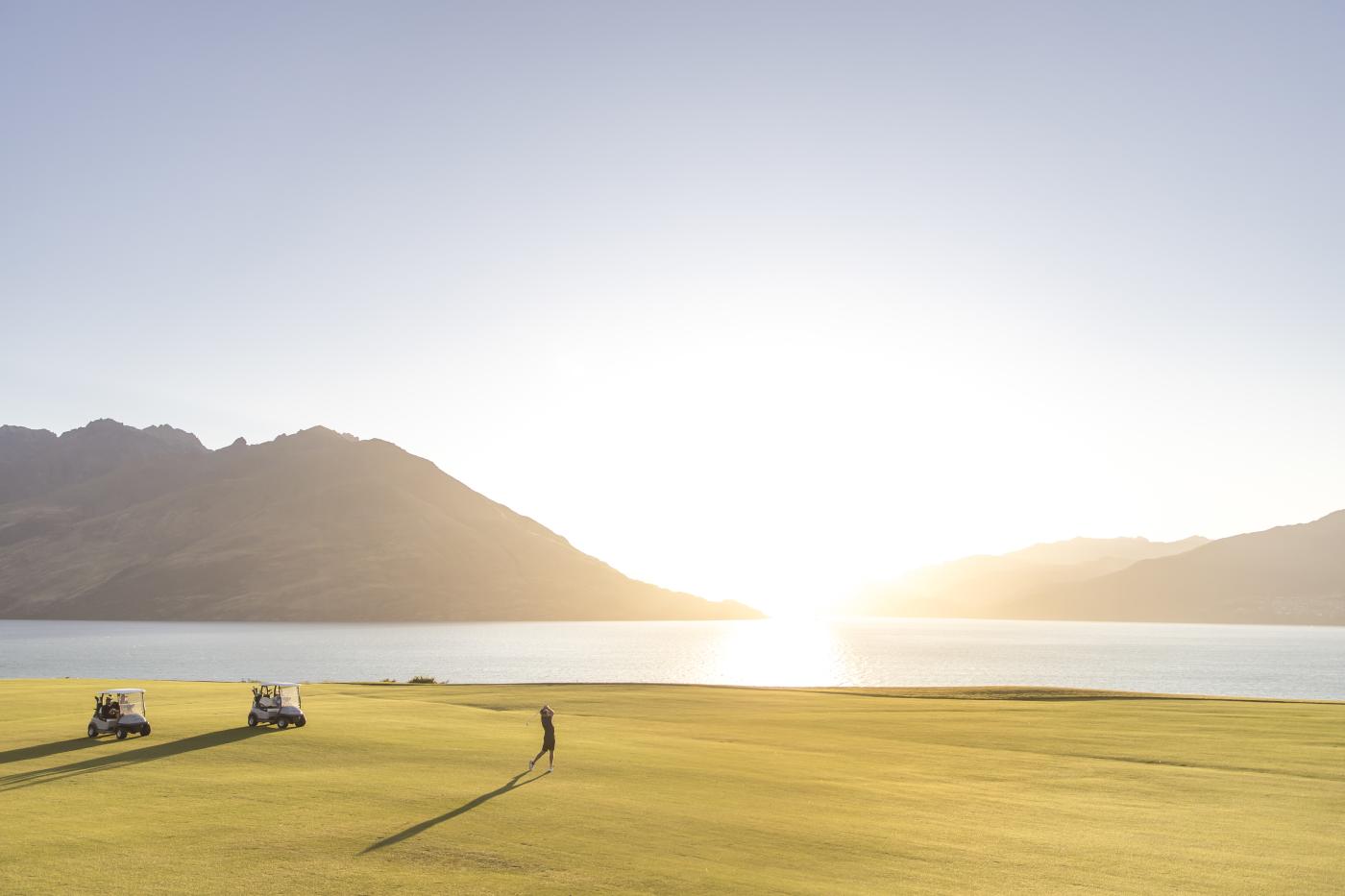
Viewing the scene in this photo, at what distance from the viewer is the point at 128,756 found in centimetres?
3484

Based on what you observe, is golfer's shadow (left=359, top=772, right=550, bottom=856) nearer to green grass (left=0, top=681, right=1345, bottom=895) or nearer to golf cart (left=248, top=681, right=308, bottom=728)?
green grass (left=0, top=681, right=1345, bottom=895)

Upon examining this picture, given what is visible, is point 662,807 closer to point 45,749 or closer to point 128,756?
point 128,756

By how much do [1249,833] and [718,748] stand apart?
73.4 feet

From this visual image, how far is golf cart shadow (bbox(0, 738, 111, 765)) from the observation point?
112 ft

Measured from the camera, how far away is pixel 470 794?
94.4 feet

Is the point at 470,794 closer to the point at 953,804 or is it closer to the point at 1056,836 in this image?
the point at 953,804

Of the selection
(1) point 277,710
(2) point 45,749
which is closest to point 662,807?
(1) point 277,710

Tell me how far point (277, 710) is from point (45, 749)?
31.1ft

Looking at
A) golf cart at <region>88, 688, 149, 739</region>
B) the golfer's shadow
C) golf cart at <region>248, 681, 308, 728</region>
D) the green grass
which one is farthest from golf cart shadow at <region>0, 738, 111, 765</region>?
the golfer's shadow

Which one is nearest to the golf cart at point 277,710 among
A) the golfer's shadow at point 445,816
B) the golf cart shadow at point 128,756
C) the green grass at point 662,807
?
the golf cart shadow at point 128,756

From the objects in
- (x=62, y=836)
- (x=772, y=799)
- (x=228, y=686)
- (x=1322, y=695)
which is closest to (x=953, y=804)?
(x=772, y=799)

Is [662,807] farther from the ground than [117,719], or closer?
closer

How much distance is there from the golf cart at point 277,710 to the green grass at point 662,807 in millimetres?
981

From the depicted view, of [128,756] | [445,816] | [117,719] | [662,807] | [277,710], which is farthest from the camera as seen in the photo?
[277,710]
